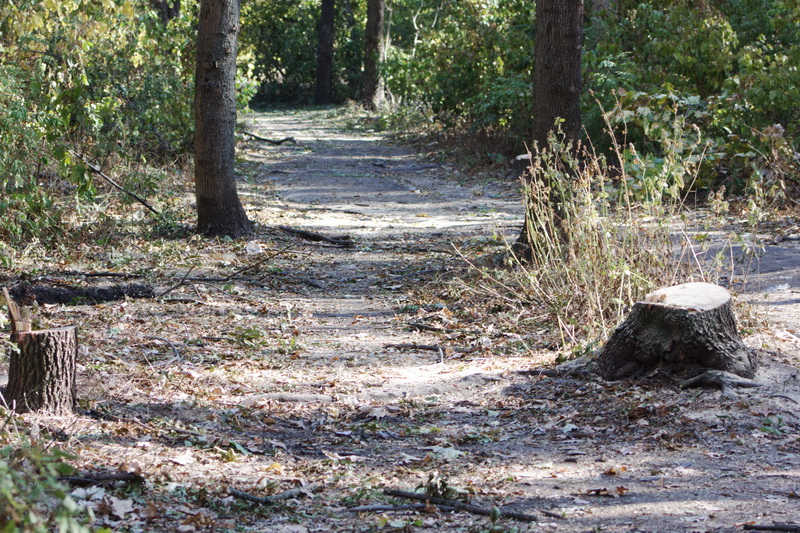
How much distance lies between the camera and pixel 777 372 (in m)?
4.66

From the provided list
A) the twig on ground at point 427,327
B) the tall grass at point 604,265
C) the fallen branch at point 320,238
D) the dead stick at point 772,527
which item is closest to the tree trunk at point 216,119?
the fallen branch at point 320,238

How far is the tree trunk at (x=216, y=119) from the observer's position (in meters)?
8.63

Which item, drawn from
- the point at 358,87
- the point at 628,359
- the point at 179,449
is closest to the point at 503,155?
the point at 628,359

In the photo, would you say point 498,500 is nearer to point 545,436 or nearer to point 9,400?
point 545,436

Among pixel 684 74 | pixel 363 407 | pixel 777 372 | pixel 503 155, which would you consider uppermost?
pixel 684 74

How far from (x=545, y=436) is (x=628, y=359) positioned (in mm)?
853

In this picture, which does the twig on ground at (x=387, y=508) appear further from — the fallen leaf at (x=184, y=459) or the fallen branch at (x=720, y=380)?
the fallen branch at (x=720, y=380)

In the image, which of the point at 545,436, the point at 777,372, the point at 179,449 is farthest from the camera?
the point at 777,372

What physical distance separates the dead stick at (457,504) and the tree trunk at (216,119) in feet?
19.7

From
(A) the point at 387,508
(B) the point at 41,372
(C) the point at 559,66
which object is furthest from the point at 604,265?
(B) the point at 41,372

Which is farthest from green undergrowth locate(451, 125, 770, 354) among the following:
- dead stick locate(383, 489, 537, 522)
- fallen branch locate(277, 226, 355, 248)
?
fallen branch locate(277, 226, 355, 248)

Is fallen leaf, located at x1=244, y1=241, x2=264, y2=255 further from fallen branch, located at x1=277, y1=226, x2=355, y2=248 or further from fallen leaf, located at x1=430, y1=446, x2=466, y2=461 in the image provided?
fallen leaf, located at x1=430, y1=446, x2=466, y2=461

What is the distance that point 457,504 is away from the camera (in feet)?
10.8

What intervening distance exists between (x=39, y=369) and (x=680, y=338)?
131 inches
